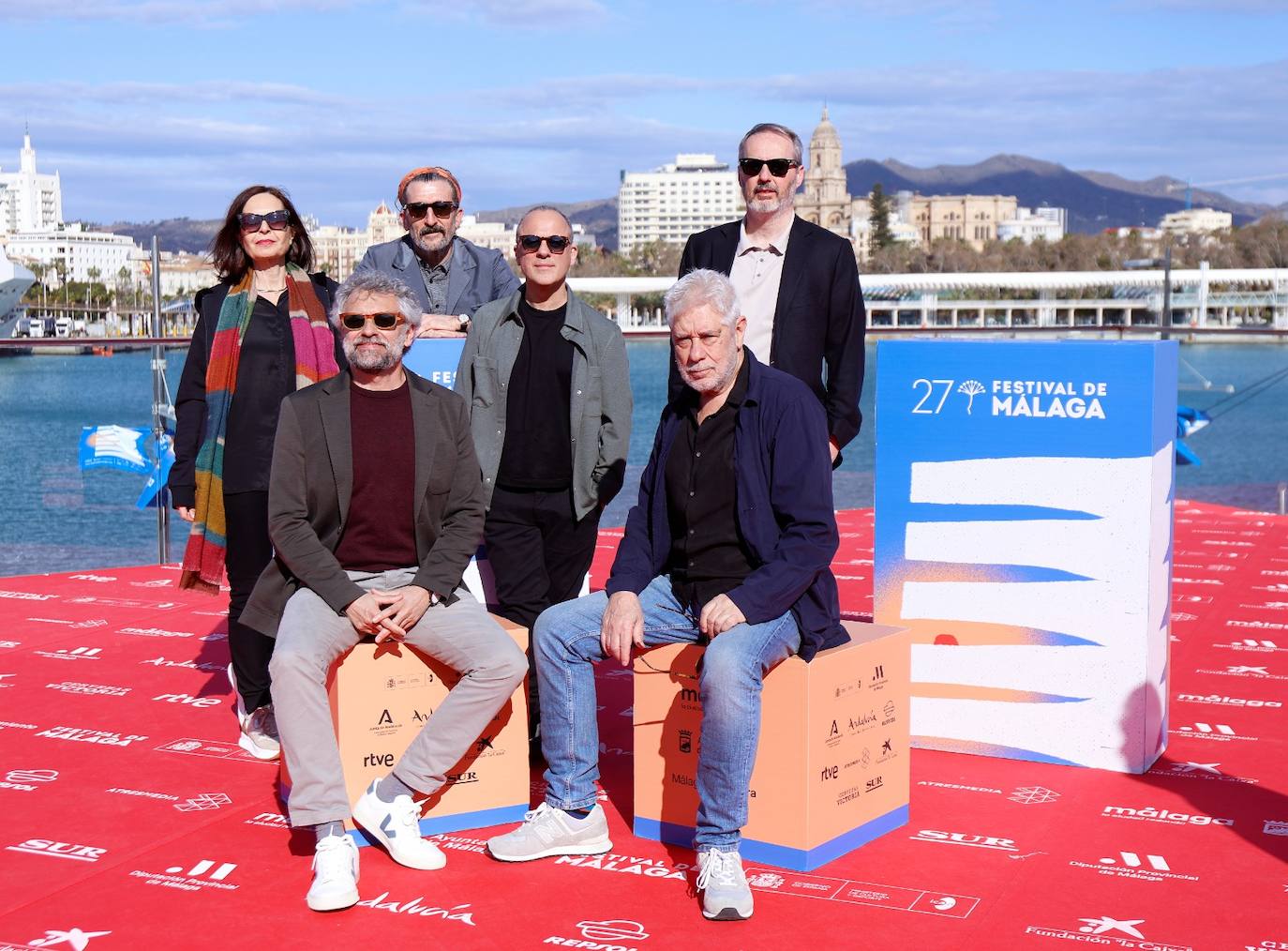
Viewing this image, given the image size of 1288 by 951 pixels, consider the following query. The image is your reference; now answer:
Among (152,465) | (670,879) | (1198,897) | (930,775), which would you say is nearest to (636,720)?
(670,879)

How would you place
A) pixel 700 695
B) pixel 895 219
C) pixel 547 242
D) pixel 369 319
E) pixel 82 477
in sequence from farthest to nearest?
pixel 895 219
pixel 82 477
pixel 547 242
pixel 369 319
pixel 700 695

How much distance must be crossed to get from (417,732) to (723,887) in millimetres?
828

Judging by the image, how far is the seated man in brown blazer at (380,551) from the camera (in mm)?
2938

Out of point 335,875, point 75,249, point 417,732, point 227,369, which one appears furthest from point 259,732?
point 75,249

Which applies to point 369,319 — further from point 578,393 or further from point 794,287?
point 794,287

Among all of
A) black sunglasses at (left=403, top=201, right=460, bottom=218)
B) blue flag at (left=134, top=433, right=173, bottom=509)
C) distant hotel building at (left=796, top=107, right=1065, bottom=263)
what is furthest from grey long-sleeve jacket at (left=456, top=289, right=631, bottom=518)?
distant hotel building at (left=796, top=107, right=1065, bottom=263)

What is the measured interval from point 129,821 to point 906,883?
1.76 m

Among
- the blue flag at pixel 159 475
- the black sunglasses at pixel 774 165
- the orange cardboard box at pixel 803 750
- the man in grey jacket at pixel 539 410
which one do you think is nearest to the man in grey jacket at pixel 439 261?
the man in grey jacket at pixel 539 410

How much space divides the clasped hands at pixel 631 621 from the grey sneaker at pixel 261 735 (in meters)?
1.21

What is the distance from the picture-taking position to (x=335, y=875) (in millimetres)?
2693

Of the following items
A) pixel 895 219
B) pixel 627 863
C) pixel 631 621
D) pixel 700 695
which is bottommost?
pixel 627 863

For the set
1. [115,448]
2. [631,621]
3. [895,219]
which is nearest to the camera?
[631,621]

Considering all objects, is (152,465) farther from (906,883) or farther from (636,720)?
(906,883)

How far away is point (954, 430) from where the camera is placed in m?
3.76
